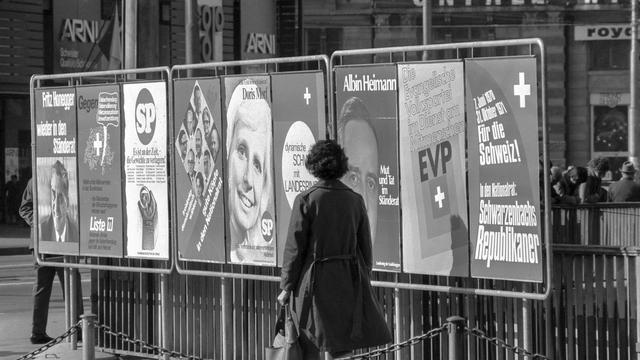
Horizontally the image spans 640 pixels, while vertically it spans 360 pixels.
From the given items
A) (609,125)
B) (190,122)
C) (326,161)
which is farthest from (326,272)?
(609,125)

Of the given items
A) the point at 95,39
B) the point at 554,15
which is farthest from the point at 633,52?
the point at 95,39

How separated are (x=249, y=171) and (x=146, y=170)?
1118 millimetres

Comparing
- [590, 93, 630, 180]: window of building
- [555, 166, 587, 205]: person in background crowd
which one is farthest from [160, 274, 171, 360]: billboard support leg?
[590, 93, 630, 180]: window of building

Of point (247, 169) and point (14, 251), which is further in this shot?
point (14, 251)

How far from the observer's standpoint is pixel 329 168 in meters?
7.30

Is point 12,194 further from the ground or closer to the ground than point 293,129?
closer to the ground

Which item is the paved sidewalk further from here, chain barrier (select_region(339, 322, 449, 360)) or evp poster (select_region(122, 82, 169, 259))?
chain barrier (select_region(339, 322, 449, 360))

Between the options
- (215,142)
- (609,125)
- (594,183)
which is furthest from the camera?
(609,125)

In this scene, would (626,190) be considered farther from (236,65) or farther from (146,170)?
(236,65)

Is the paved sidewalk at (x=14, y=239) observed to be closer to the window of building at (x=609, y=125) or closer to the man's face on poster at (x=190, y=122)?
the man's face on poster at (x=190, y=122)

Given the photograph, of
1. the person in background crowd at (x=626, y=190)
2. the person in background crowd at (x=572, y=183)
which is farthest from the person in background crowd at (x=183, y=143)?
the person in background crowd at (x=572, y=183)

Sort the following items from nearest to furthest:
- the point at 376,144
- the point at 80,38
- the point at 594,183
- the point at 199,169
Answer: the point at 376,144 → the point at 199,169 → the point at 594,183 → the point at 80,38

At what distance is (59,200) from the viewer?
10.6m

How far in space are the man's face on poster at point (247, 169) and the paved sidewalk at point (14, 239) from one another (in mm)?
16939
